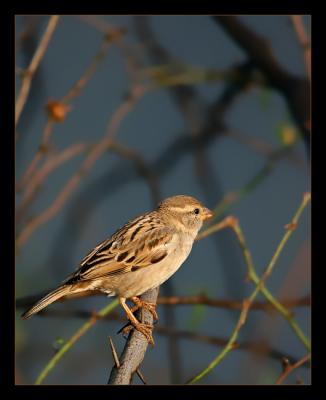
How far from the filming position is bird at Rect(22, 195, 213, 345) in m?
2.09

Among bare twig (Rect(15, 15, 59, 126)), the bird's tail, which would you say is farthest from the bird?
bare twig (Rect(15, 15, 59, 126))

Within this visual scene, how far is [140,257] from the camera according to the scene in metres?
2.20

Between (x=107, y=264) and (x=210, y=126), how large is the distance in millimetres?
844

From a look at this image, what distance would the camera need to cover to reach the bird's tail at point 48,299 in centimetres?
194

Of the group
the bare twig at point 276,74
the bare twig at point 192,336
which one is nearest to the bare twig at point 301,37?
the bare twig at point 276,74

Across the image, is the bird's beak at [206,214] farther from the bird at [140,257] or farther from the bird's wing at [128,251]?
the bird's wing at [128,251]

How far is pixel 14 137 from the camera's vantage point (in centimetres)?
220

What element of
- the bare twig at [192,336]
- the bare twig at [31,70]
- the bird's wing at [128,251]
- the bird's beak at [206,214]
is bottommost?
the bare twig at [192,336]

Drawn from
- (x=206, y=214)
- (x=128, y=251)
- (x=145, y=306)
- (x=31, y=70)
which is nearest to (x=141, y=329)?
(x=145, y=306)

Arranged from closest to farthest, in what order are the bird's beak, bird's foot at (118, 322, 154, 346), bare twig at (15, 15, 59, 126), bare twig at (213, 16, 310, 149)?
bird's foot at (118, 322, 154, 346), bare twig at (15, 15, 59, 126), the bird's beak, bare twig at (213, 16, 310, 149)

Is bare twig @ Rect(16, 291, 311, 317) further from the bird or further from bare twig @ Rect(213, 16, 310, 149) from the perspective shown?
bare twig @ Rect(213, 16, 310, 149)

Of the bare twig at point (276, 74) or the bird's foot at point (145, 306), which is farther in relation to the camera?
the bare twig at point (276, 74)
